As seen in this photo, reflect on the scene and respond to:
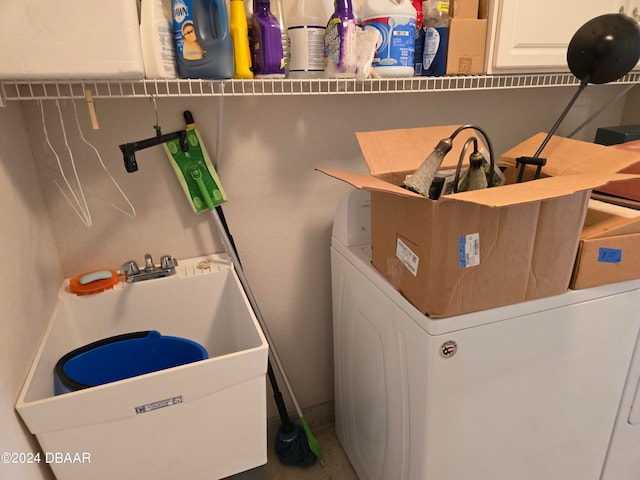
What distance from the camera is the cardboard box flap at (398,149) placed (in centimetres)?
115

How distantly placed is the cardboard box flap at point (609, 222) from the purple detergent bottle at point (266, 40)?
36.4 inches

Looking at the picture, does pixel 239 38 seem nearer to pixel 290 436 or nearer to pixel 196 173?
pixel 196 173

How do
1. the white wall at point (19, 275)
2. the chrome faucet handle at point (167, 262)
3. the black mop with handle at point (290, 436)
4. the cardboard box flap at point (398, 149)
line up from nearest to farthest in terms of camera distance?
1. the white wall at point (19, 275)
2. the cardboard box flap at point (398, 149)
3. the chrome faucet handle at point (167, 262)
4. the black mop with handle at point (290, 436)

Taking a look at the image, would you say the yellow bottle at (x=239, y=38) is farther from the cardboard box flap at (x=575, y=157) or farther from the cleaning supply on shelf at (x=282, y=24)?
the cardboard box flap at (x=575, y=157)

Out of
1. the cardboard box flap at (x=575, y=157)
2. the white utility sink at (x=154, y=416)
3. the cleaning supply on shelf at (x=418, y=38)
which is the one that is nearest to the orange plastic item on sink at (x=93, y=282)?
the white utility sink at (x=154, y=416)

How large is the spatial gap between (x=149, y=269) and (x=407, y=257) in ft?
2.66

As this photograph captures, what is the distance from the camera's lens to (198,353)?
3.59 feet

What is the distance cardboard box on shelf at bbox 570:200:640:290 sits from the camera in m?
1.09

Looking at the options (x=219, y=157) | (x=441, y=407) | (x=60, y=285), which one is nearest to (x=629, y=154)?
(x=441, y=407)

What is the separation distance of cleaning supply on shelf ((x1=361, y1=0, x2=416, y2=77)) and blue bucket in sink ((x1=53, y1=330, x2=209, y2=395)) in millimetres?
922

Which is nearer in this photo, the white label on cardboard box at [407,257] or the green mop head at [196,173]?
the white label on cardboard box at [407,257]

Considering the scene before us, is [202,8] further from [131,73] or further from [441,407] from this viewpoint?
[441,407]

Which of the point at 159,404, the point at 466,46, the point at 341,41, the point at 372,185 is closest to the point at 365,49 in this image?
the point at 341,41

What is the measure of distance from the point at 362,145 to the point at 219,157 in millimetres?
494
